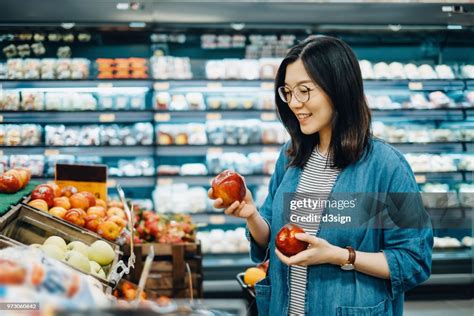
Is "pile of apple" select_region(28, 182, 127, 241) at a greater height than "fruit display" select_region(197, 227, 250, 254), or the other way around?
"pile of apple" select_region(28, 182, 127, 241)

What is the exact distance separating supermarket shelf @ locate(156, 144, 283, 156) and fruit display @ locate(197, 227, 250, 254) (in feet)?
2.45

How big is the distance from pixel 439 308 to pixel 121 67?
352 centimetres

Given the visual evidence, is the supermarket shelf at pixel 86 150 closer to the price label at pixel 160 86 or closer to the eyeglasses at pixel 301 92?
the price label at pixel 160 86

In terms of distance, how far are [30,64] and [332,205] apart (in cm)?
431

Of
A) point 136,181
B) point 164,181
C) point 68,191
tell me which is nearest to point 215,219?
point 164,181

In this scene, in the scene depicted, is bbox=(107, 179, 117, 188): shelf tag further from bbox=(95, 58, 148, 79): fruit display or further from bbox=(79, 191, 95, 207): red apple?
bbox=(79, 191, 95, 207): red apple

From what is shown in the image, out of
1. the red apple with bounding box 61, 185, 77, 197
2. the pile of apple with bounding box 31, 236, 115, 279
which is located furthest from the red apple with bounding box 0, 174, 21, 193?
the pile of apple with bounding box 31, 236, 115, 279

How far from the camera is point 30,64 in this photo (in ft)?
17.5

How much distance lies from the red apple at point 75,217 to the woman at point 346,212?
1.17m

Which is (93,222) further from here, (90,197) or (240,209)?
(240,209)

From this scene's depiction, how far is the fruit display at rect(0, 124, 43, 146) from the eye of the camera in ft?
17.5

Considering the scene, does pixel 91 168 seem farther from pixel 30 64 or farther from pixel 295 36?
pixel 295 36

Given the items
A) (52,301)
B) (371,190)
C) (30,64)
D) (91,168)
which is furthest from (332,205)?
(30,64)

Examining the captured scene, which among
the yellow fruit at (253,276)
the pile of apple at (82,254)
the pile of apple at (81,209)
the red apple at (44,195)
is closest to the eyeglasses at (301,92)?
the pile of apple at (82,254)
